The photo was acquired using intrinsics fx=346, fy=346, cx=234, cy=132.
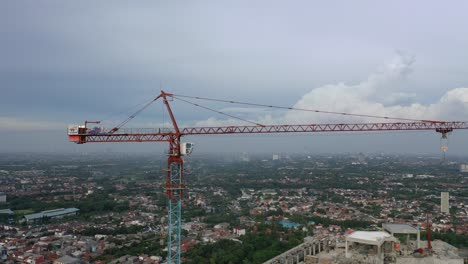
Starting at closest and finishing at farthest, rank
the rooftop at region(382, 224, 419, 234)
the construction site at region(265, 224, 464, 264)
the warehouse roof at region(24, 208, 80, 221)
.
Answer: the construction site at region(265, 224, 464, 264), the rooftop at region(382, 224, 419, 234), the warehouse roof at region(24, 208, 80, 221)

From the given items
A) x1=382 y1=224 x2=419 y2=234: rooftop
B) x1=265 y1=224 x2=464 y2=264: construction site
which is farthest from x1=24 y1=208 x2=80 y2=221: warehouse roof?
x1=382 y1=224 x2=419 y2=234: rooftop

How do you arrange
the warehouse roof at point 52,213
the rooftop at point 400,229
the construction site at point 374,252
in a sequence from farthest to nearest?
the warehouse roof at point 52,213 < the rooftop at point 400,229 < the construction site at point 374,252

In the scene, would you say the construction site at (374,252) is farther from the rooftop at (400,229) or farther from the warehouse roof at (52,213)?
the warehouse roof at (52,213)

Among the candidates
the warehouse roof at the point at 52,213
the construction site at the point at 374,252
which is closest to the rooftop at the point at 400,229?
the construction site at the point at 374,252

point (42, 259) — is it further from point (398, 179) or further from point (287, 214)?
point (398, 179)

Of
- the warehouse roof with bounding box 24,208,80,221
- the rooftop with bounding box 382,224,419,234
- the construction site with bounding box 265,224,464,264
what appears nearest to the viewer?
the construction site with bounding box 265,224,464,264

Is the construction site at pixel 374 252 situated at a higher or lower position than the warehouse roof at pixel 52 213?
higher

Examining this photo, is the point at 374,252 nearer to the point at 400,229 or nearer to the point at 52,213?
the point at 400,229

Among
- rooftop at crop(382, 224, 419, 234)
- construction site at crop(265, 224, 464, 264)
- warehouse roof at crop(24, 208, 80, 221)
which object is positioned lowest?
warehouse roof at crop(24, 208, 80, 221)

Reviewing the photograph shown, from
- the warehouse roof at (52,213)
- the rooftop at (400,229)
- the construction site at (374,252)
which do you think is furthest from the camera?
the warehouse roof at (52,213)

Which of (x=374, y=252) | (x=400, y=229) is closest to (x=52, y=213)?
(x=374, y=252)

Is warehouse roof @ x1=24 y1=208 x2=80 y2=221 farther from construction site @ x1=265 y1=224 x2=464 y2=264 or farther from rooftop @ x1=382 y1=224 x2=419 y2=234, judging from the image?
rooftop @ x1=382 y1=224 x2=419 y2=234

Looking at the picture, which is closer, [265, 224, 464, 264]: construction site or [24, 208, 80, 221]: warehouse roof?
[265, 224, 464, 264]: construction site
